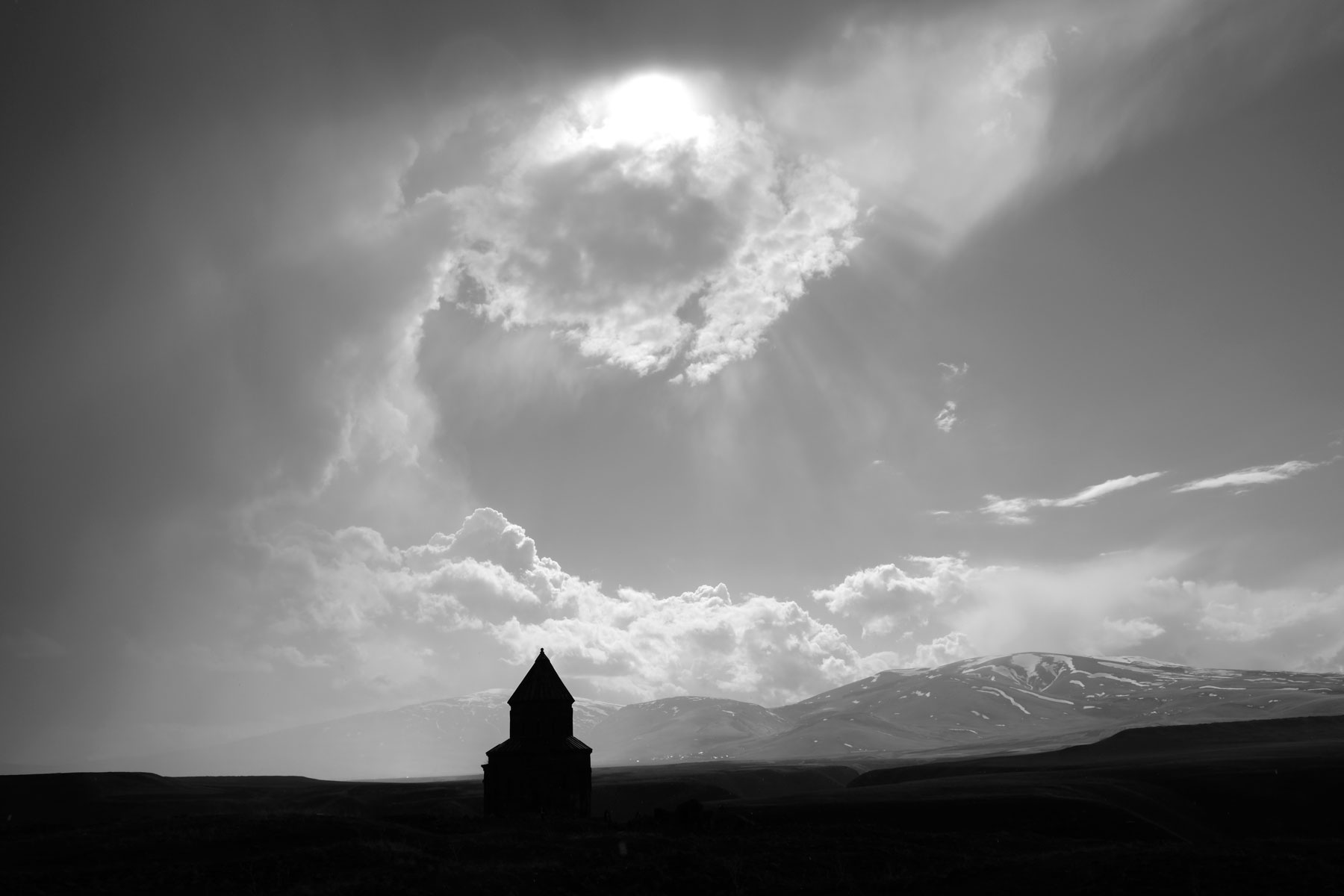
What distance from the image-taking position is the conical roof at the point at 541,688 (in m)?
55.4

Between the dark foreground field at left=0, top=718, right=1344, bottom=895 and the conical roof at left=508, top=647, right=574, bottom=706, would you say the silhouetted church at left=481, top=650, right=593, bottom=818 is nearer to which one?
the conical roof at left=508, top=647, right=574, bottom=706

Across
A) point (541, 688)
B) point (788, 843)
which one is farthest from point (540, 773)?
point (788, 843)

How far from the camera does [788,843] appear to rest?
36.6 m

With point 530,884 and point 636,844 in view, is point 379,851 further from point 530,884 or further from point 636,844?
point 636,844

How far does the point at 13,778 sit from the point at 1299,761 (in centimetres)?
12415

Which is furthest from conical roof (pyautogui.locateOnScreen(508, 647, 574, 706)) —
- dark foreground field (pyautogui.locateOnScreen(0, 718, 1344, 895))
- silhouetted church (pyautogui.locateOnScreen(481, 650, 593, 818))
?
dark foreground field (pyautogui.locateOnScreen(0, 718, 1344, 895))

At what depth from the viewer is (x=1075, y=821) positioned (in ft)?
176

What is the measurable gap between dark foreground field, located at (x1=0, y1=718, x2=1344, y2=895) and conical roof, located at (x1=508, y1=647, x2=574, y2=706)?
1001cm

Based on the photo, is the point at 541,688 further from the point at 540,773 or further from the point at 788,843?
the point at 788,843

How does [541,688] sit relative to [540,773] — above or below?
above

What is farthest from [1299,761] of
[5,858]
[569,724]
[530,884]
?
[5,858]

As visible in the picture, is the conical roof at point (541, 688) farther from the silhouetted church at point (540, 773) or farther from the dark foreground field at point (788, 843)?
the dark foreground field at point (788, 843)

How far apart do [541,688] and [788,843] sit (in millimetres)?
24140

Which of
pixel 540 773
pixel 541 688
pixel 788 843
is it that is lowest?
pixel 788 843
